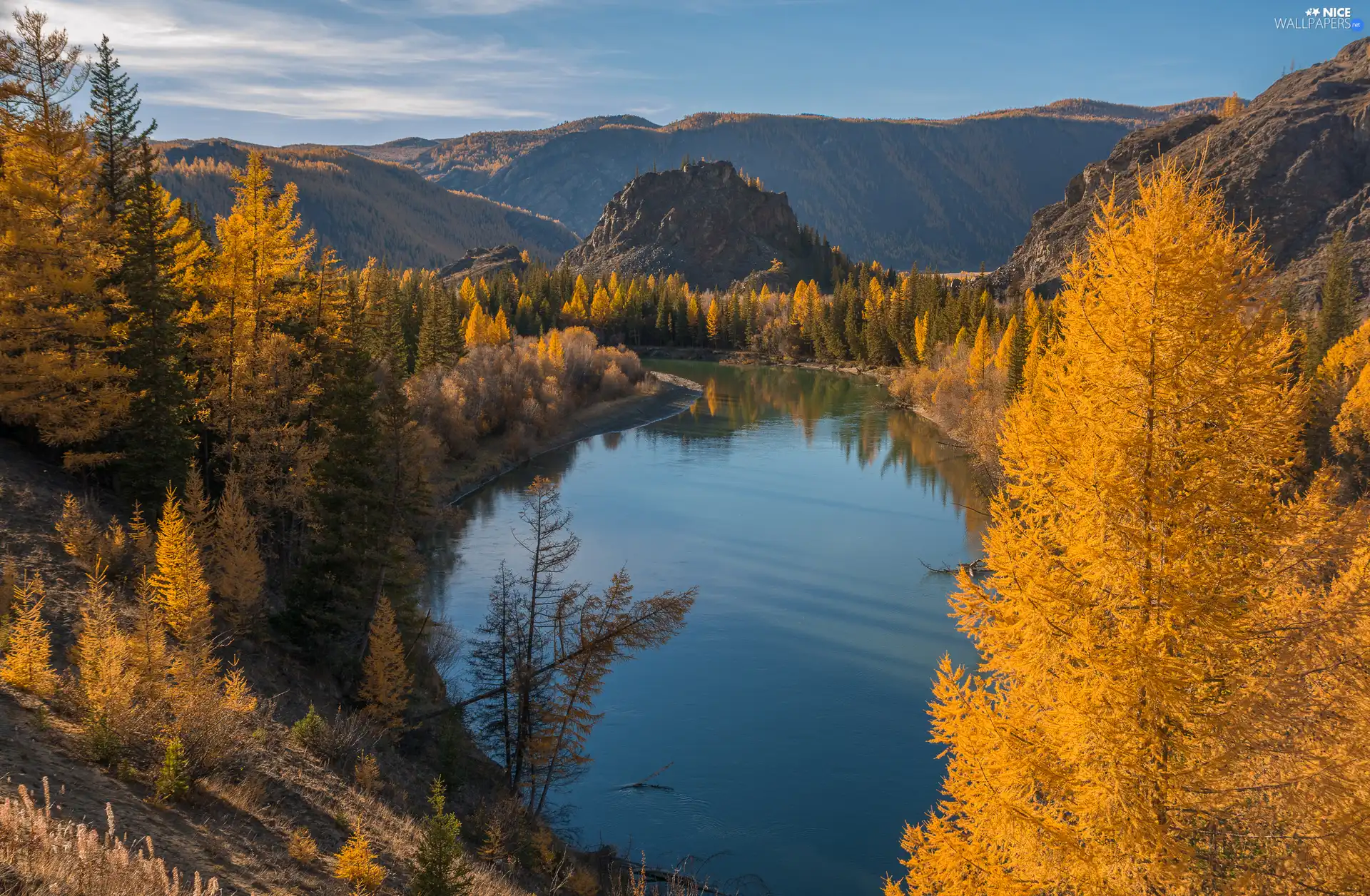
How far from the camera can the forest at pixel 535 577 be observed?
328 inches

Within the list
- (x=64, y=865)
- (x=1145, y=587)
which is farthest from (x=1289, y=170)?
(x=64, y=865)

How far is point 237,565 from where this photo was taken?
21609 mm

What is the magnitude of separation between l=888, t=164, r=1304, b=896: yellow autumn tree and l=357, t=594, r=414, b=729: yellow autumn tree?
16594 mm

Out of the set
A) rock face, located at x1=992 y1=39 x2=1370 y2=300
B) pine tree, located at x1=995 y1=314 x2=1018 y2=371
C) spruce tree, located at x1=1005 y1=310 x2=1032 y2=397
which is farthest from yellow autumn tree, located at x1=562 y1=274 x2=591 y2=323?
spruce tree, located at x1=1005 y1=310 x2=1032 y2=397

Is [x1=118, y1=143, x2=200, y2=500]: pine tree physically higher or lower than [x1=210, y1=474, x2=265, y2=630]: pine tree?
higher

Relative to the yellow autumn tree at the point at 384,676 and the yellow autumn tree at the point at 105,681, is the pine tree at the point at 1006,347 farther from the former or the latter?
the yellow autumn tree at the point at 105,681

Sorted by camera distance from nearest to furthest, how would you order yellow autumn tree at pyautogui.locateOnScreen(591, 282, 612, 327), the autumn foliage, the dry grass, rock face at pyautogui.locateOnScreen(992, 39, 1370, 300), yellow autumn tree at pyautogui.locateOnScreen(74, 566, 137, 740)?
the dry grass < the autumn foliage < yellow autumn tree at pyautogui.locateOnScreen(74, 566, 137, 740) < rock face at pyautogui.locateOnScreen(992, 39, 1370, 300) < yellow autumn tree at pyautogui.locateOnScreen(591, 282, 612, 327)

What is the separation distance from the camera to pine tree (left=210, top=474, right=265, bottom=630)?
2170 centimetres

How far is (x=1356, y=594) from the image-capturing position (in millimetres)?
8758

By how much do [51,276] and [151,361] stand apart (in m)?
3.33

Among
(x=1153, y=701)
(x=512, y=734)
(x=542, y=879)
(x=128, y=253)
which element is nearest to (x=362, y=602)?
(x=512, y=734)

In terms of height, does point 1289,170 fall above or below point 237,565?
above

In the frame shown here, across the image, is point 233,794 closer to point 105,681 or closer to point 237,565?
point 105,681

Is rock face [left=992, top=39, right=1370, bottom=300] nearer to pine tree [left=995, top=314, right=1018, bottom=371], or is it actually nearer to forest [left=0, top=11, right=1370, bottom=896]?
pine tree [left=995, top=314, right=1018, bottom=371]
